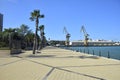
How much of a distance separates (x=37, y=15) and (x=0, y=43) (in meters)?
43.9

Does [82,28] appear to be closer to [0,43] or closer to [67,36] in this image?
[67,36]

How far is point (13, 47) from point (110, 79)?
28.5 metres

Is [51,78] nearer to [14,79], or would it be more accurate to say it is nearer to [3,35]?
[14,79]

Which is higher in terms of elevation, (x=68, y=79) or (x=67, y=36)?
(x=67, y=36)

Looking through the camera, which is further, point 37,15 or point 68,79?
point 37,15

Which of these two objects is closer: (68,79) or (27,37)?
(68,79)

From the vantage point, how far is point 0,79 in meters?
10.4

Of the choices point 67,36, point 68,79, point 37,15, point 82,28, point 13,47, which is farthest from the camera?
point 82,28

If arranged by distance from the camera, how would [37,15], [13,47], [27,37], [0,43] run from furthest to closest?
[27,37], [0,43], [37,15], [13,47]

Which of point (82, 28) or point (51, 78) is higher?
point (82, 28)

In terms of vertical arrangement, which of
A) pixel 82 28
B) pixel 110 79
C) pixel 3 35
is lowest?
pixel 110 79

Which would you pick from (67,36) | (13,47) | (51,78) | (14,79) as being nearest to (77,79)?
(51,78)

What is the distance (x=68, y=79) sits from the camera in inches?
408

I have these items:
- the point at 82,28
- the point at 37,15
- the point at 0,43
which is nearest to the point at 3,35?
the point at 0,43
